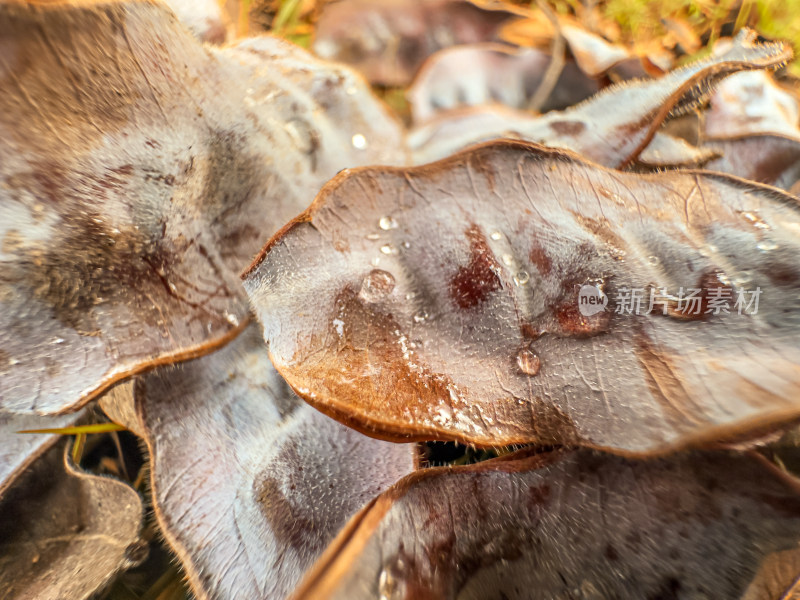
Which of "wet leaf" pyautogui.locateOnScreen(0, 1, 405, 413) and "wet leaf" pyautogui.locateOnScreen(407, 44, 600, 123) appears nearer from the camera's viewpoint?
"wet leaf" pyautogui.locateOnScreen(0, 1, 405, 413)

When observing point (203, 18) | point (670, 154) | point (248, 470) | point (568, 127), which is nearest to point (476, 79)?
point (568, 127)

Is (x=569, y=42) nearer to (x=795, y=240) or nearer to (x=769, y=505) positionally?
(x=795, y=240)

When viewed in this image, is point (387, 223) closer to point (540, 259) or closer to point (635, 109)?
point (540, 259)

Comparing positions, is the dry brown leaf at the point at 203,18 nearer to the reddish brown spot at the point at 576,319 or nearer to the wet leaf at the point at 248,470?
the wet leaf at the point at 248,470

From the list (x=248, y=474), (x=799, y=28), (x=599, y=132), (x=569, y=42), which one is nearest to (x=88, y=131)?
(x=248, y=474)

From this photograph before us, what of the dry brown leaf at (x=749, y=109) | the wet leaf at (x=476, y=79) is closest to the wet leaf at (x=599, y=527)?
the dry brown leaf at (x=749, y=109)

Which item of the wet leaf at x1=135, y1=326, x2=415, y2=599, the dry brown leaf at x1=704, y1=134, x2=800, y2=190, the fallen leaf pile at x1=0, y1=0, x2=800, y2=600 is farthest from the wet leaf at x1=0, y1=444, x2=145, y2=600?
the dry brown leaf at x1=704, y1=134, x2=800, y2=190

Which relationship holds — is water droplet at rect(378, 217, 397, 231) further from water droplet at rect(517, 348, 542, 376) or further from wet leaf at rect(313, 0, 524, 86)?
wet leaf at rect(313, 0, 524, 86)
